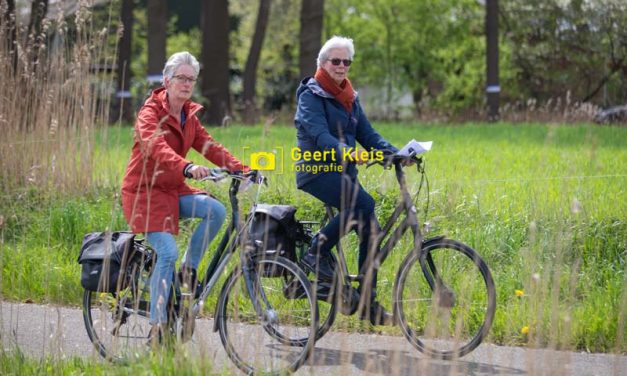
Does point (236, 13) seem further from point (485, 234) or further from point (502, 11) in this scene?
point (485, 234)

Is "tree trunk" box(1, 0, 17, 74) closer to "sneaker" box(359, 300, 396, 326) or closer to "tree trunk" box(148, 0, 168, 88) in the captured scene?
"sneaker" box(359, 300, 396, 326)

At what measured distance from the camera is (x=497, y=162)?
12609mm

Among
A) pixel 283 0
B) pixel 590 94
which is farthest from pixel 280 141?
pixel 283 0

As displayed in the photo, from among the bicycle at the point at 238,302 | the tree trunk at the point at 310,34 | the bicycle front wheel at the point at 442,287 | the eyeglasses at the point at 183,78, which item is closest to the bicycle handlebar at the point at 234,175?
the bicycle at the point at 238,302

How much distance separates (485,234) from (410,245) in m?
0.79

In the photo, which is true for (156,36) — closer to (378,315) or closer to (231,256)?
(378,315)

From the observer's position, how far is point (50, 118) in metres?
10.7

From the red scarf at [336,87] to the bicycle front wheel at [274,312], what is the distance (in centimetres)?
122

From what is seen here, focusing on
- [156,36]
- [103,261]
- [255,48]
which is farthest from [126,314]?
[255,48]

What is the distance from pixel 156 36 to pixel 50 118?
→ 11.1 metres

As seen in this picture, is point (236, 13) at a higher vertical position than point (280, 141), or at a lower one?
higher

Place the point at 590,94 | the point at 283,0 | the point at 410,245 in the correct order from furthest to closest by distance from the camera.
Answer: the point at 283,0 < the point at 590,94 < the point at 410,245

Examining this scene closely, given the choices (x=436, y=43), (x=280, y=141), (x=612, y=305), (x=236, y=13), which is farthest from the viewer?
(x=236, y=13)

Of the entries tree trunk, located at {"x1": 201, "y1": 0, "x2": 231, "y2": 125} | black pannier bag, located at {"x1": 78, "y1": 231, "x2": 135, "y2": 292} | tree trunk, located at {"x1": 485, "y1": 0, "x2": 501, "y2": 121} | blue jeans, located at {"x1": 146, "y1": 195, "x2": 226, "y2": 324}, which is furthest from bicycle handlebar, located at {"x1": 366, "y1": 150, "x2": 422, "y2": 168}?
tree trunk, located at {"x1": 485, "y1": 0, "x2": 501, "y2": 121}
